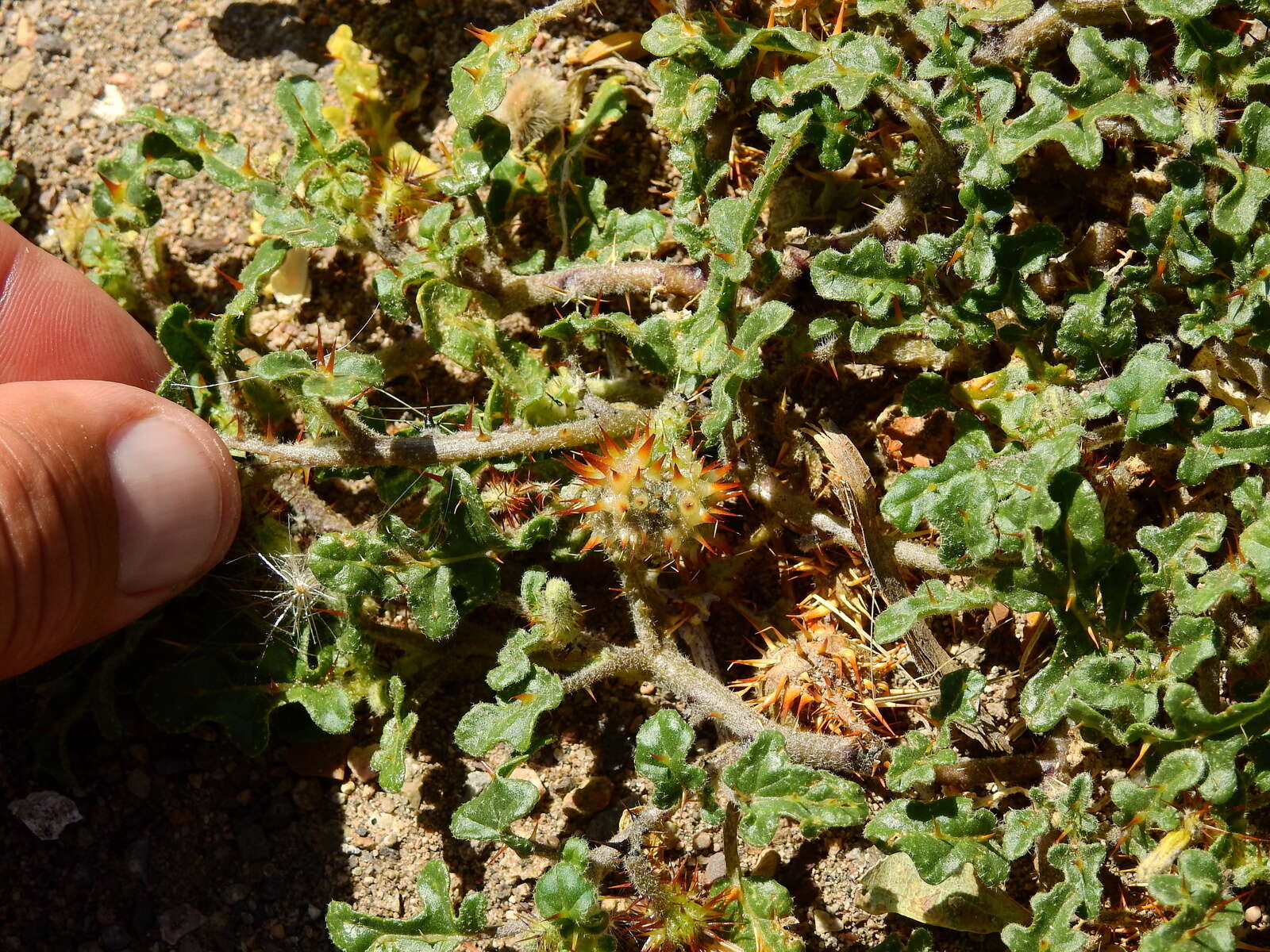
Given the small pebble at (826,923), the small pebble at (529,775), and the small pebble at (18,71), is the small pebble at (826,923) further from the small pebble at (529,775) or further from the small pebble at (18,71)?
the small pebble at (18,71)

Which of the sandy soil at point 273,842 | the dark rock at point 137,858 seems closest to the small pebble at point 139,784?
the sandy soil at point 273,842

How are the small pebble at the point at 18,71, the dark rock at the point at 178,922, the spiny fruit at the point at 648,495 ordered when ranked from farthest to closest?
the small pebble at the point at 18,71, the dark rock at the point at 178,922, the spiny fruit at the point at 648,495

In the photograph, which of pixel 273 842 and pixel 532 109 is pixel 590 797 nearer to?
pixel 273 842

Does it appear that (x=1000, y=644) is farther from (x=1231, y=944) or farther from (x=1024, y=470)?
(x=1231, y=944)

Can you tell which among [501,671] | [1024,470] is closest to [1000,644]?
[1024,470]

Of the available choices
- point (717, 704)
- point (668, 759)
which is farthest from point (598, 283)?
point (668, 759)

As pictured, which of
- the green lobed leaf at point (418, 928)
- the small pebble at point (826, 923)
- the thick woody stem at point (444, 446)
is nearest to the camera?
the green lobed leaf at point (418, 928)
